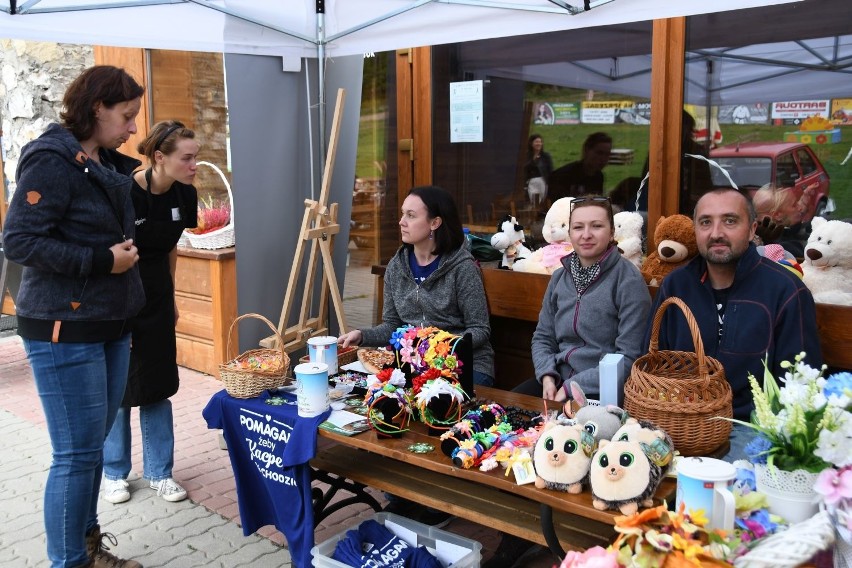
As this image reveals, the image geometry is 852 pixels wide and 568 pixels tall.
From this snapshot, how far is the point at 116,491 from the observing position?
13.0 feet

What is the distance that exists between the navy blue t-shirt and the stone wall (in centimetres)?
564

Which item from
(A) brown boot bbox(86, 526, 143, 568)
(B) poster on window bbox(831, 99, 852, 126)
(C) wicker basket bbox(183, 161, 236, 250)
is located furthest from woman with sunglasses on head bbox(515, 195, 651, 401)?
(C) wicker basket bbox(183, 161, 236, 250)

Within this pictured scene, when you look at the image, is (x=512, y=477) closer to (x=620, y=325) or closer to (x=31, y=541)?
(x=620, y=325)

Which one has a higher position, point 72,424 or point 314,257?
point 314,257

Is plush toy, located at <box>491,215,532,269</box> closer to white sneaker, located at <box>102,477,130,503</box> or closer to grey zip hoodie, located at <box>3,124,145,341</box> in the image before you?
grey zip hoodie, located at <box>3,124,145,341</box>

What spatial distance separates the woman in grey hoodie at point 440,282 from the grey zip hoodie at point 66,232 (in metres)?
1.14

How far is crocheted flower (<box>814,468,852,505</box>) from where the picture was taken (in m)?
1.69

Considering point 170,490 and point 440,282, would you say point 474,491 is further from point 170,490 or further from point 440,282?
point 170,490

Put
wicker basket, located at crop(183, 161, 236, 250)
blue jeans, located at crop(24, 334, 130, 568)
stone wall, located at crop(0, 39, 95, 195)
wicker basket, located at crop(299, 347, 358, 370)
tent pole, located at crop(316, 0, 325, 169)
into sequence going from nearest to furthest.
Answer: blue jeans, located at crop(24, 334, 130, 568)
wicker basket, located at crop(299, 347, 358, 370)
tent pole, located at crop(316, 0, 325, 169)
wicker basket, located at crop(183, 161, 236, 250)
stone wall, located at crop(0, 39, 95, 195)

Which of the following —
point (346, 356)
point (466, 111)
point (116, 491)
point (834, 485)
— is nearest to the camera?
point (834, 485)

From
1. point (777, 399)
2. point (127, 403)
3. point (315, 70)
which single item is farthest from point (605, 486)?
point (315, 70)

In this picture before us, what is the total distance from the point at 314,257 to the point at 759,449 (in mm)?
3008

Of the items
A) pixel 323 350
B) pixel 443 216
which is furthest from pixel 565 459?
pixel 443 216

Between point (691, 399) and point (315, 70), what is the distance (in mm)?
3074
